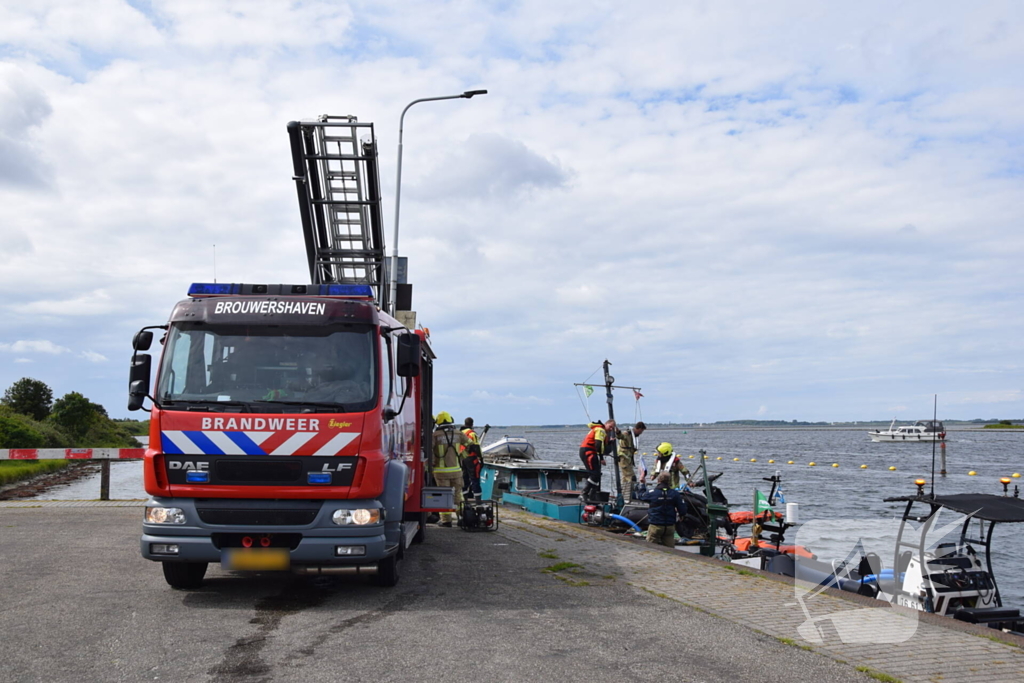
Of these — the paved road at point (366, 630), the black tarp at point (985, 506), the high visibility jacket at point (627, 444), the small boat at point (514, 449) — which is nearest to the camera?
the paved road at point (366, 630)

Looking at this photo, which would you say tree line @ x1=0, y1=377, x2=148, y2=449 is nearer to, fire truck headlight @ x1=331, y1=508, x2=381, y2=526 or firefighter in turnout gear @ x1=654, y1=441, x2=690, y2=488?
firefighter in turnout gear @ x1=654, y1=441, x2=690, y2=488

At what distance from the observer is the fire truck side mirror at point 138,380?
743 cm

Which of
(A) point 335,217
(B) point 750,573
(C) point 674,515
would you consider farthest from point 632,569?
(A) point 335,217

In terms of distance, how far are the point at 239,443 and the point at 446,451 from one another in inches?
239

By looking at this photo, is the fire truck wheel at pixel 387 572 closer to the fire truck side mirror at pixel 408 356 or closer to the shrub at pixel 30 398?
the fire truck side mirror at pixel 408 356

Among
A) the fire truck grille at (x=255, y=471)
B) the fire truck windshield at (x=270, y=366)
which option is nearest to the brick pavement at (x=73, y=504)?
the fire truck windshield at (x=270, y=366)

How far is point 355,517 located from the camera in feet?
24.1

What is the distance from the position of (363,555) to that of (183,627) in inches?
60.4

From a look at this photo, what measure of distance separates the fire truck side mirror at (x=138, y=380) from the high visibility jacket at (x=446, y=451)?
224 inches

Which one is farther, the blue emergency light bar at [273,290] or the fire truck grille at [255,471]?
the blue emergency light bar at [273,290]

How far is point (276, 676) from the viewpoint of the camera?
208 inches

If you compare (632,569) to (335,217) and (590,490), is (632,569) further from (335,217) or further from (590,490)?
(590,490)

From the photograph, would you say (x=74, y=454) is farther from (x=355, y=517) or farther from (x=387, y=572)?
(x=355, y=517)

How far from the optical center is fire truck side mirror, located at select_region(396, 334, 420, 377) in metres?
7.99
